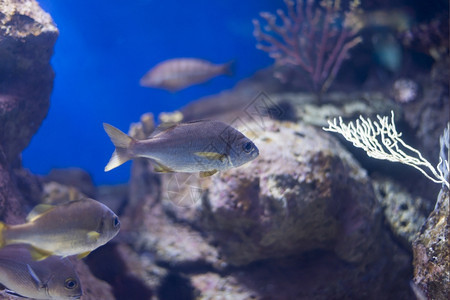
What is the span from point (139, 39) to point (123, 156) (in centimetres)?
1140

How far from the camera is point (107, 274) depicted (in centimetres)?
344

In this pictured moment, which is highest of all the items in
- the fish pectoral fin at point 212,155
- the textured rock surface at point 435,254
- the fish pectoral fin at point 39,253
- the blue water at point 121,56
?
the blue water at point 121,56

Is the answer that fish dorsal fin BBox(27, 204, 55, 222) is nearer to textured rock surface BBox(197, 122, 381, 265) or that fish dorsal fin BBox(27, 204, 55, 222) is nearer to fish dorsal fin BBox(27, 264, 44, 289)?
fish dorsal fin BBox(27, 264, 44, 289)

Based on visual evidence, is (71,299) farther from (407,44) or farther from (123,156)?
(407,44)

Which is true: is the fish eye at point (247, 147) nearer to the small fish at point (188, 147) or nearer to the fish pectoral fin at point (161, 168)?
the small fish at point (188, 147)

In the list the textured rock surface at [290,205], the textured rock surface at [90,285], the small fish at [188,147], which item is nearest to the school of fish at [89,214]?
the small fish at [188,147]

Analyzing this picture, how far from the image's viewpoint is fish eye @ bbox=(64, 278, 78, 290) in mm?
1920

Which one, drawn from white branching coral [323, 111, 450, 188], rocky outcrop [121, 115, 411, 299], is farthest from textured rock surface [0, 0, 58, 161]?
white branching coral [323, 111, 450, 188]

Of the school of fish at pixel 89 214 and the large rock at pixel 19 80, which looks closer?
the school of fish at pixel 89 214

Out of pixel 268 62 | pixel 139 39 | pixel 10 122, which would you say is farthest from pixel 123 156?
pixel 268 62

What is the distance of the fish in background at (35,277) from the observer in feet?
6.15

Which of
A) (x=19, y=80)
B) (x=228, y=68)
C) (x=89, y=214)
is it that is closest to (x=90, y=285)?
(x=89, y=214)

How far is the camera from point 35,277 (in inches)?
73.5

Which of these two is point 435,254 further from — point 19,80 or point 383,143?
point 19,80
